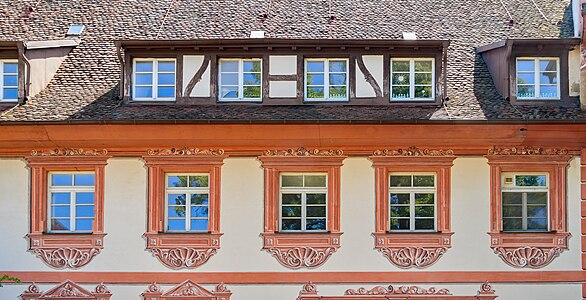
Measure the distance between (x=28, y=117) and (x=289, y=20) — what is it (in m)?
6.48

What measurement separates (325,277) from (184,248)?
9.48ft

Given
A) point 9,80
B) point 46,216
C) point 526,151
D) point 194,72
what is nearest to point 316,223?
→ point 194,72

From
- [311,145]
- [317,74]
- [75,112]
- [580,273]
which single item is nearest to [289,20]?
[317,74]

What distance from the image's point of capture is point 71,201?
57.5ft

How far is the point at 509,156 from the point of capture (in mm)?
17203

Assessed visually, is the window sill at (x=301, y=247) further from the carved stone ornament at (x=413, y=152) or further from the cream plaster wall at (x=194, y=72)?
the cream plaster wall at (x=194, y=72)

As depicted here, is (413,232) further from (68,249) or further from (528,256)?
(68,249)

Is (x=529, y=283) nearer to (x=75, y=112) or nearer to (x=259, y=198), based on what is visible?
(x=259, y=198)

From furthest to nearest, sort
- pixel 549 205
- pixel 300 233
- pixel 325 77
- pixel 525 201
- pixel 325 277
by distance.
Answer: pixel 325 77, pixel 525 201, pixel 549 205, pixel 300 233, pixel 325 277

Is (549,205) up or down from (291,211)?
up

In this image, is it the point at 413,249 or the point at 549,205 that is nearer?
the point at 413,249

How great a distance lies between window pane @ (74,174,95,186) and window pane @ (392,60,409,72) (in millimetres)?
6638

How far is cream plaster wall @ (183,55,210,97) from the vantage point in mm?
17609

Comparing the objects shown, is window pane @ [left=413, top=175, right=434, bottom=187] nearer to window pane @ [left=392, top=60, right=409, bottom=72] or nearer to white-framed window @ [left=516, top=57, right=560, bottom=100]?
window pane @ [left=392, top=60, right=409, bottom=72]
